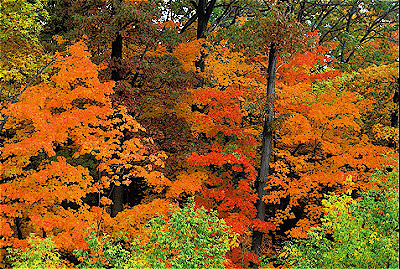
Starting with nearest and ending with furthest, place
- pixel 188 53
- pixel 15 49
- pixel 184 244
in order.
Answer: pixel 184 244 < pixel 15 49 < pixel 188 53

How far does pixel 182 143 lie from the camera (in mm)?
16375

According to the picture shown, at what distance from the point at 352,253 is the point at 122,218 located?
30.4 feet

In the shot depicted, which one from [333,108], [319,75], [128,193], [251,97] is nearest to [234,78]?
[251,97]

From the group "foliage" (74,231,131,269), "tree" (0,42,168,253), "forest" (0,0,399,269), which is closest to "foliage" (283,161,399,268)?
"forest" (0,0,399,269)

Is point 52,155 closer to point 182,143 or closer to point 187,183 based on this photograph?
point 187,183

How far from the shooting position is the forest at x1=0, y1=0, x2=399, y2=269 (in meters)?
9.95

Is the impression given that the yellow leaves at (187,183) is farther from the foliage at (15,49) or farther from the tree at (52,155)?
the foliage at (15,49)

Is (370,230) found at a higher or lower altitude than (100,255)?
higher

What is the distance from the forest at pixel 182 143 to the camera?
9953mm

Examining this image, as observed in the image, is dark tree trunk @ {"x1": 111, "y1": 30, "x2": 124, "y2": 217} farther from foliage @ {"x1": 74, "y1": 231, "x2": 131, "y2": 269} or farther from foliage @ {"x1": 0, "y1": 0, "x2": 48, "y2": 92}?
foliage @ {"x1": 74, "y1": 231, "x2": 131, "y2": 269}

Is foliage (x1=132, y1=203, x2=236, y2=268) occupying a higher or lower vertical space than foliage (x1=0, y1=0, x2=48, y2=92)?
lower

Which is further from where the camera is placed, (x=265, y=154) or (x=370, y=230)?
(x=265, y=154)

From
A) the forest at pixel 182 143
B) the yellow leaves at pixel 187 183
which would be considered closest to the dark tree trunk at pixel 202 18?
the forest at pixel 182 143

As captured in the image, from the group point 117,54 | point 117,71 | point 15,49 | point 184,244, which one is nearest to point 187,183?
point 184,244
